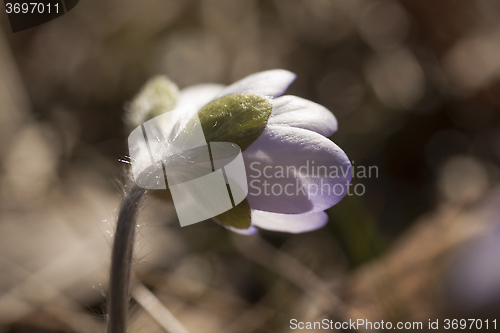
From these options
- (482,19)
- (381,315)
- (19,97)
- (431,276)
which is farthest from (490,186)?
(19,97)

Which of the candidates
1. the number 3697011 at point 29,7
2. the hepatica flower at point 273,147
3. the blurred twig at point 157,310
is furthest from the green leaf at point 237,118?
the number 3697011 at point 29,7

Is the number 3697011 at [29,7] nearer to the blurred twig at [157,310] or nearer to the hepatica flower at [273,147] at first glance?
the hepatica flower at [273,147]

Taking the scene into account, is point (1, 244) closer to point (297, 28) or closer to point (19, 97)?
point (19, 97)

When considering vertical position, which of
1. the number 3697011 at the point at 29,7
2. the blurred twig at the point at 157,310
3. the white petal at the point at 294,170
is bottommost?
the blurred twig at the point at 157,310

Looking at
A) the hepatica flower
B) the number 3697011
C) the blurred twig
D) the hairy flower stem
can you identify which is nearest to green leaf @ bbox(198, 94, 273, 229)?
the hepatica flower

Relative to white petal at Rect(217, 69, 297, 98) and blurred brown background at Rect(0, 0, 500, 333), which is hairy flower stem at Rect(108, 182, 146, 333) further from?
white petal at Rect(217, 69, 297, 98)

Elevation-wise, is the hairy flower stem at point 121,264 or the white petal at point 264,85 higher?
the white petal at point 264,85

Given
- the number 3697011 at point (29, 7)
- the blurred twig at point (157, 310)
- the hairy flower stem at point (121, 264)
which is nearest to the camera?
the hairy flower stem at point (121, 264)
